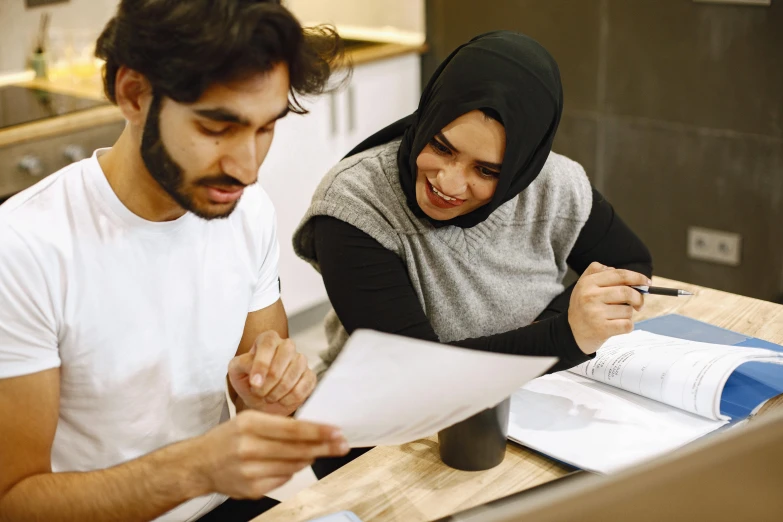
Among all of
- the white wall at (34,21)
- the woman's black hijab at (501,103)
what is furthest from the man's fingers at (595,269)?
the white wall at (34,21)

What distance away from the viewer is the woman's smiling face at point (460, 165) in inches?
57.0

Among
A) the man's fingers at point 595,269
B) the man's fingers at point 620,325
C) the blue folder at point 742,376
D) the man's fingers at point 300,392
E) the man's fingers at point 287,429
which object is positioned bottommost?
the blue folder at point 742,376

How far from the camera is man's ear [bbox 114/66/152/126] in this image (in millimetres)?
1080

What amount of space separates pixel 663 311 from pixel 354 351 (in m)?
0.91

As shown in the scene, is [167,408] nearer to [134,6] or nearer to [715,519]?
[134,6]

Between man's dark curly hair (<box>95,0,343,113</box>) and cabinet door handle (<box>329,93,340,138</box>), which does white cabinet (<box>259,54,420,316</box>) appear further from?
man's dark curly hair (<box>95,0,343,113</box>)

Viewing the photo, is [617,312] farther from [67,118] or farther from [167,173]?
[67,118]

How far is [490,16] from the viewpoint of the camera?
10.9ft

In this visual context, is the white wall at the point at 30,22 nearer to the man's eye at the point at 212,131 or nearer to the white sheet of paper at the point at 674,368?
the man's eye at the point at 212,131

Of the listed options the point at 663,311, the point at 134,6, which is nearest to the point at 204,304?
the point at 134,6

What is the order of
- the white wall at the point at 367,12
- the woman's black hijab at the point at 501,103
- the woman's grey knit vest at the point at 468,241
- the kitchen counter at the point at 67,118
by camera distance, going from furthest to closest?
the white wall at the point at 367,12 → the kitchen counter at the point at 67,118 → the woman's grey knit vest at the point at 468,241 → the woman's black hijab at the point at 501,103

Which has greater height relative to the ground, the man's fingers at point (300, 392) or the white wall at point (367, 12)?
the white wall at point (367, 12)

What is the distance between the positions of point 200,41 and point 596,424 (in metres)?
0.72

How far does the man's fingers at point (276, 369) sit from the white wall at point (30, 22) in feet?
6.54
